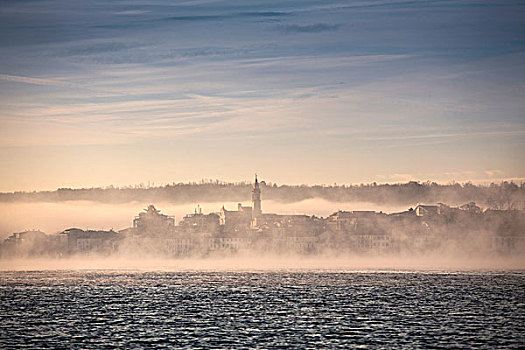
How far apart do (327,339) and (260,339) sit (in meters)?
6.85

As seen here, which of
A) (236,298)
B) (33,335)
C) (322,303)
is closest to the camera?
(33,335)

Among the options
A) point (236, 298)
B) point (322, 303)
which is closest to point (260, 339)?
point (322, 303)

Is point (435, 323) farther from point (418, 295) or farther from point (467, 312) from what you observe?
point (418, 295)

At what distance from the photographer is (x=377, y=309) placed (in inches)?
4304

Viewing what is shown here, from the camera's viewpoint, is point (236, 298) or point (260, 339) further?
point (236, 298)

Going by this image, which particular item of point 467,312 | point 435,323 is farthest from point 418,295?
point 435,323

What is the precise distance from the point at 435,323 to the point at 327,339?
20.6 meters

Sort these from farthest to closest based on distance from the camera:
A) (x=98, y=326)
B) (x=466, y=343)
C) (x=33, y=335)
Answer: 1. (x=98, y=326)
2. (x=33, y=335)
3. (x=466, y=343)

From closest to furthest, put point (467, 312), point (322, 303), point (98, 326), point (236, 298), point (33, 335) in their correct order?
point (33, 335)
point (98, 326)
point (467, 312)
point (322, 303)
point (236, 298)

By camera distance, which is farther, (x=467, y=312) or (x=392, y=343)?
(x=467, y=312)

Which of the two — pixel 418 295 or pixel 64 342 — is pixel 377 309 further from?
pixel 64 342

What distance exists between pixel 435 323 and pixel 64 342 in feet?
144

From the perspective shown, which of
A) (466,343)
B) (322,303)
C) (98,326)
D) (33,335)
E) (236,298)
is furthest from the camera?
(236,298)

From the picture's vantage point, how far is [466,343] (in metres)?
70.7
